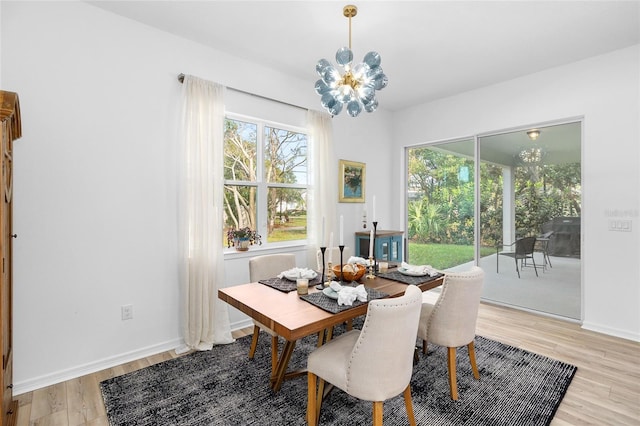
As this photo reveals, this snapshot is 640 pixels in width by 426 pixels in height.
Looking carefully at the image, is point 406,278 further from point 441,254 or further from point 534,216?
point 441,254

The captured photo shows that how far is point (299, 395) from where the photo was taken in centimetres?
212

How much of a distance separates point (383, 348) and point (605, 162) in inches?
128

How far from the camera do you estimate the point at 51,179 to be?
227 centimetres

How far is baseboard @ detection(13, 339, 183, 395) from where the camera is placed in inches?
86.0

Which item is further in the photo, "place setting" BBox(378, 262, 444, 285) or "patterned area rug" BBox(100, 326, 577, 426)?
"place setting" BBox(378, 262, 444, 285)

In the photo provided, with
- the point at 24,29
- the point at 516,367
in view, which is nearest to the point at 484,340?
the point at 516,367

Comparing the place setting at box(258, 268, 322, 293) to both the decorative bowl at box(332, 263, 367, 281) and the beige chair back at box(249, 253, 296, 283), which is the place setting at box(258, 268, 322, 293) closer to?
the decorative bowl at box(332, 263, 367, 281)

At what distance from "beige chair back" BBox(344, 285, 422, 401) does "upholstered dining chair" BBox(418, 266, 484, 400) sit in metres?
0.58

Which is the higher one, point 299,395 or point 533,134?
point 533,134

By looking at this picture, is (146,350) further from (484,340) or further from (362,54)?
(362,54)

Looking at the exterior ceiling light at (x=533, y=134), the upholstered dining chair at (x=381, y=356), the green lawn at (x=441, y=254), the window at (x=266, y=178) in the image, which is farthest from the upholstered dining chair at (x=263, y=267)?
the exterior ceiling light at (x=533, y=134)

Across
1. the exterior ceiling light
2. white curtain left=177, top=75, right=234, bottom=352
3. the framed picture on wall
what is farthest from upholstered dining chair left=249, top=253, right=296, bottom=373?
the exterior ceiling light

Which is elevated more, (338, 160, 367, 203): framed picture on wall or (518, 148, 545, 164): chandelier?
(518, 148, 545, 164): chandelier

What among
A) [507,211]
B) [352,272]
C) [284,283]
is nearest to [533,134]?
[507,211]
